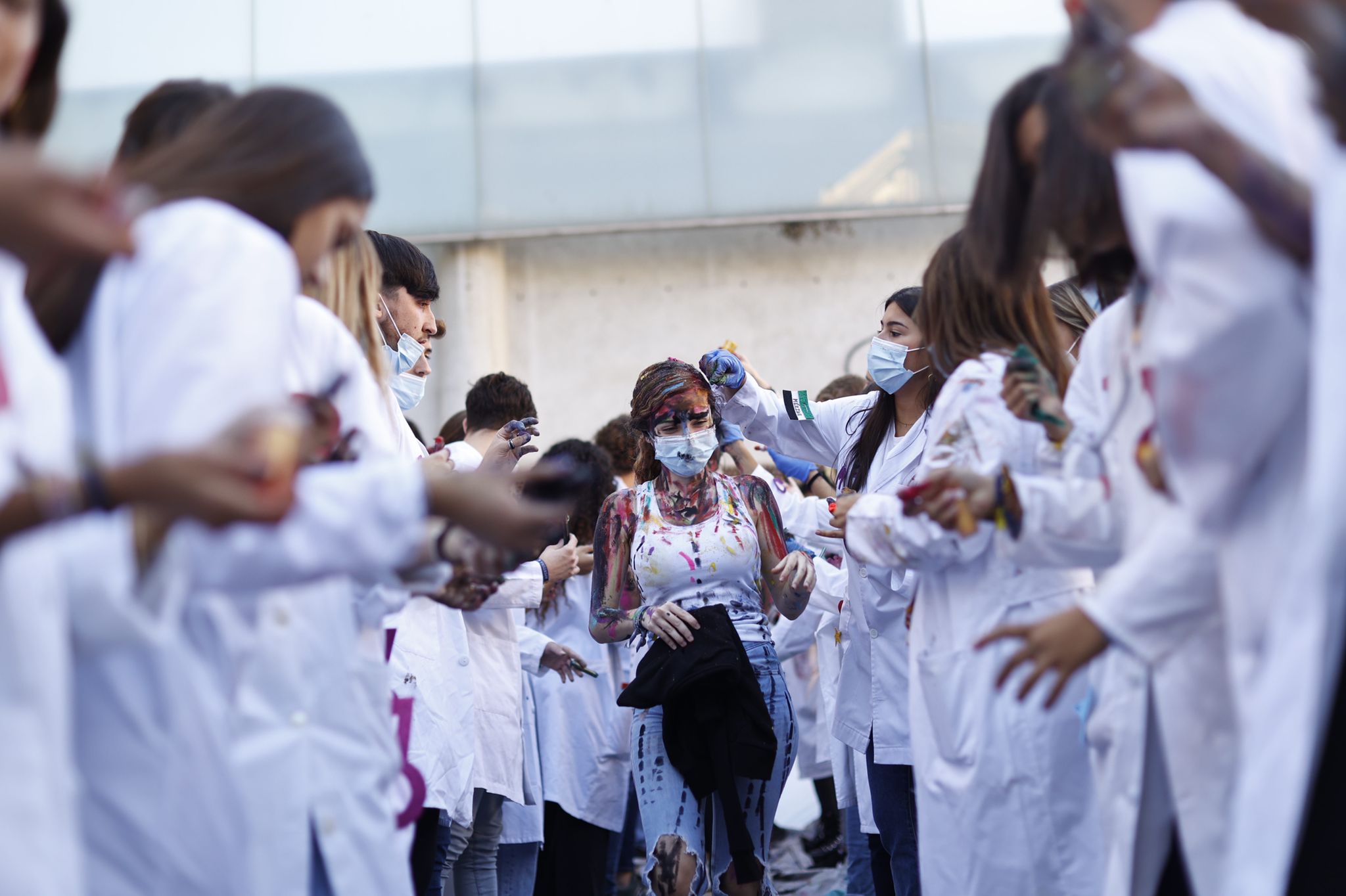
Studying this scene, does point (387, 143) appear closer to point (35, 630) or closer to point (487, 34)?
point (487, 34)

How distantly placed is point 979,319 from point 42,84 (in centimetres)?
216

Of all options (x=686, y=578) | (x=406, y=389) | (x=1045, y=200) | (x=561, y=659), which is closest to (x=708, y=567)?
(x=686, y=578)

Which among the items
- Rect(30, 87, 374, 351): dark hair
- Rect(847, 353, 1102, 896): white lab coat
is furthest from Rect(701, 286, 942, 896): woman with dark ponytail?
Rect(30, 87, 374, 351): dark hair

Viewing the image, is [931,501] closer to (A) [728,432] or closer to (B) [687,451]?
(B) [687,451]

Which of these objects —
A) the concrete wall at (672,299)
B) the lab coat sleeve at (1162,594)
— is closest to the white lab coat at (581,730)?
the lab coat sleeve at (1162,594)

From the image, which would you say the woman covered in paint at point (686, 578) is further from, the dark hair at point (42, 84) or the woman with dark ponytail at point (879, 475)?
the dark hair at point (42, 84)

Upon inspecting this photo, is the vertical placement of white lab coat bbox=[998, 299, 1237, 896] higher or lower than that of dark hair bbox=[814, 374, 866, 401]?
lower

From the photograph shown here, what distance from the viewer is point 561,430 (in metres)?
11.0

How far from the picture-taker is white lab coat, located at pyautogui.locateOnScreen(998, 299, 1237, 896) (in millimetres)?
2033

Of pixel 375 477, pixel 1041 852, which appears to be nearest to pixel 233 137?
pixel 375 477

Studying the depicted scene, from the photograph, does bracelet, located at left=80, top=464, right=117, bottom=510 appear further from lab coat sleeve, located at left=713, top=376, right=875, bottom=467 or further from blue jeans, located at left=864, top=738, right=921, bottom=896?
lab coat sleeve, located at left=713, top=376, right=875, bottom=467

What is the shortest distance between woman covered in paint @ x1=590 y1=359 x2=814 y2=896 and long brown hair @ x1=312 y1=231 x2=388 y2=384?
6.42 feet

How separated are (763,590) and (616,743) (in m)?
1.66

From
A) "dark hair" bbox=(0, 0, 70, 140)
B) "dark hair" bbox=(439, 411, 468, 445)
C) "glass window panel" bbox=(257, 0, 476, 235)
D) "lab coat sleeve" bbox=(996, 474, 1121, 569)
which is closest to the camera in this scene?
"dark hair" bbox=(0, 0, 70, 140)
